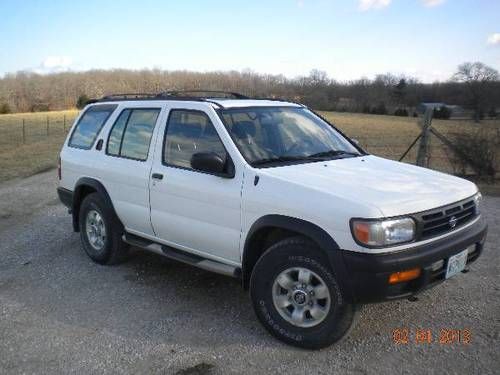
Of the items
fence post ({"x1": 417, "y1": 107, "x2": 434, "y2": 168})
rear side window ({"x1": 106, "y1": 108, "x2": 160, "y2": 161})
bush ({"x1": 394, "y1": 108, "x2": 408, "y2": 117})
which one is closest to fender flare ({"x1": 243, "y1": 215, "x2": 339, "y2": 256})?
rear side window ({"x1": 106, "y1": 108, "x2": 160, "y2": 161})

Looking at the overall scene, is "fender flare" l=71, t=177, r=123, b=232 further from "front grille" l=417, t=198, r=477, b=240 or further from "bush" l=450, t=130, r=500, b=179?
"bush" l=450, t=130, r=500, b=179

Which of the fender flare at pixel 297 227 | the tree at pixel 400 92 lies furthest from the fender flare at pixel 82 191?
the tree at pixel 400 92

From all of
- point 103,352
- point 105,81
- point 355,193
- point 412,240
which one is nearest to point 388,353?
point 412,240

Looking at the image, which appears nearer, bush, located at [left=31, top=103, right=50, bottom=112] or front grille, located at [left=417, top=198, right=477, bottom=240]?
front grille, located at [left=417, top=198, right=477, bottom=240]

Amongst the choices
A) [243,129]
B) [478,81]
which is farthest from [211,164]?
[478,81]

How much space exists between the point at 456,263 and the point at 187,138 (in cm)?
249

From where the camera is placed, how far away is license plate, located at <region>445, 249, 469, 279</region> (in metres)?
3.57

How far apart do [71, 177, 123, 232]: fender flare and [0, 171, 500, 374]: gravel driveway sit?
56cm

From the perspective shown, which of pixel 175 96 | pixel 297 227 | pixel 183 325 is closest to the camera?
pixel 297 227

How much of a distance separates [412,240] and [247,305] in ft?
5.83

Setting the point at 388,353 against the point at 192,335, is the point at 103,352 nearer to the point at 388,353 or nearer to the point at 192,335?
the point at 192,335

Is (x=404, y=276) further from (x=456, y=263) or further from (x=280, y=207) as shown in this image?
(x=280, y=207)

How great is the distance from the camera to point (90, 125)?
5879mm

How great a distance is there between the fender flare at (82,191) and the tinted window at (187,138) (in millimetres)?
1089
